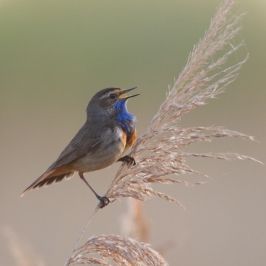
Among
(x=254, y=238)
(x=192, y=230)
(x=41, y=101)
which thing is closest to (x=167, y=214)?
(x=192, y=230)

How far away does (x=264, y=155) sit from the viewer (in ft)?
37.4

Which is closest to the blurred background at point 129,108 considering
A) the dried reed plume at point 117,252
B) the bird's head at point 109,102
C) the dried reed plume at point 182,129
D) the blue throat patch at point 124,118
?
the bird's head at point 109,102

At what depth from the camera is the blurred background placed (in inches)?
358

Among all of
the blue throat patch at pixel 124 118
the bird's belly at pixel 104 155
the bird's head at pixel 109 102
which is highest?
the bird's head at pixel 109 102

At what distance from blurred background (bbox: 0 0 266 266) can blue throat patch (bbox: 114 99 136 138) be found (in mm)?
3424

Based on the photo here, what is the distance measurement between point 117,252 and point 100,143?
163cm

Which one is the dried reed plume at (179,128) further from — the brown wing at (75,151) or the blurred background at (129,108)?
the blurred background at (129,108)

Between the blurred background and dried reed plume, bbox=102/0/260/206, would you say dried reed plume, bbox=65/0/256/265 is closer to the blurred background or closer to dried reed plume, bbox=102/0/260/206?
dried reed plume, bbox=102/0/260/206

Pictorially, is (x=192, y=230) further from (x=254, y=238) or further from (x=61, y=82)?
(x=61, y=82)

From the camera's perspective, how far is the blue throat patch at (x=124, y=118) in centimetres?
457

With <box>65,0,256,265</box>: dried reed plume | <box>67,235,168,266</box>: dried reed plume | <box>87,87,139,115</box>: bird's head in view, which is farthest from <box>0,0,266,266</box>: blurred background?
<box>67,235,168,266</box>: dried reed plume

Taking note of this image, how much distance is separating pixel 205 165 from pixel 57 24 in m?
7.27

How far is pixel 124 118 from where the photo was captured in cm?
467

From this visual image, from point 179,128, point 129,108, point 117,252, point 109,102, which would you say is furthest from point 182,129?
point 129,108
